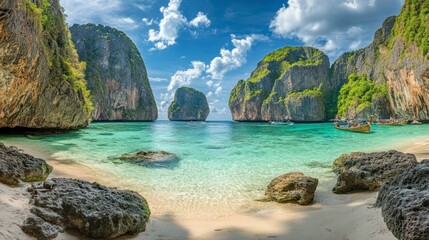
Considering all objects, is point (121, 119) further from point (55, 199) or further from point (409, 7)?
point (55, 199)

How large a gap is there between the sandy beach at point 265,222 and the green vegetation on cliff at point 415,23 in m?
47.7

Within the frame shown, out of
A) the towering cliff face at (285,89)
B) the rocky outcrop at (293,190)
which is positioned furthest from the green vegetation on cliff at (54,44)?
the towering cliff face at (285,89)

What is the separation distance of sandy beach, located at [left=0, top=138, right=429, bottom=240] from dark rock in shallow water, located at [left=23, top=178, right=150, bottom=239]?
18 cm

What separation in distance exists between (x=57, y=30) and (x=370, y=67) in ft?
320

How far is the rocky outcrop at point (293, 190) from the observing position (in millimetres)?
7621

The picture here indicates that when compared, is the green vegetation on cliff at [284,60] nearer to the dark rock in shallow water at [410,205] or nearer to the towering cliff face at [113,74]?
the towering cliff face at [113,74]

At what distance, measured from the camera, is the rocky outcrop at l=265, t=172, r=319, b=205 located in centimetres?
762

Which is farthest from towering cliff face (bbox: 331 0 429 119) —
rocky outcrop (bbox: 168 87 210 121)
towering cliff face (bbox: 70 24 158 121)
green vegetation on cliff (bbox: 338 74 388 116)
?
rocky outcrop (bbox: 168 87 210 121)

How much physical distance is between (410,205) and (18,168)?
7166mm

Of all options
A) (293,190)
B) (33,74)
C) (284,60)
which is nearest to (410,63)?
(293,190)

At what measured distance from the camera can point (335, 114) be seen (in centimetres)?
10275

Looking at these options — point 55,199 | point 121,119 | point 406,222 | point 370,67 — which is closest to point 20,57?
point 55,199

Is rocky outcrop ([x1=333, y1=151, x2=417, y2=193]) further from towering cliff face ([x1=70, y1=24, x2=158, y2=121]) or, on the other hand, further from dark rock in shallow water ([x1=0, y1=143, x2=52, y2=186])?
towering cliff face ([x1=70, y1=24, x2=158, y2=121])

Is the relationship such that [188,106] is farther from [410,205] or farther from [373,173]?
[410,205]
